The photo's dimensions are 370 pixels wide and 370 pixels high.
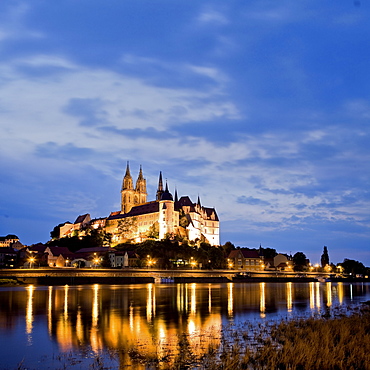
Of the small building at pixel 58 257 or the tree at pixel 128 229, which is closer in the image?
the small building at pixel 58 257

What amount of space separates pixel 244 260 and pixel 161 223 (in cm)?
3011

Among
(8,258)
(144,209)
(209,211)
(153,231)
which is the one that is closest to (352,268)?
(209,211)

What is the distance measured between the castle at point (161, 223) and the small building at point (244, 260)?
14599mm

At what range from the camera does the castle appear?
513 ft

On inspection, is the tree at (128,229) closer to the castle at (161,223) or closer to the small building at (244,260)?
the castle at (161,223)

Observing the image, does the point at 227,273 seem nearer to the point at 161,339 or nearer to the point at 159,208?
the point at 159,208

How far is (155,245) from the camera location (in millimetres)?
133625

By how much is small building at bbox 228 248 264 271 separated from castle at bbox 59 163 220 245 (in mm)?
14599

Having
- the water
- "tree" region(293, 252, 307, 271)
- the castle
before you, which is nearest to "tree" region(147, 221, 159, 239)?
the castle

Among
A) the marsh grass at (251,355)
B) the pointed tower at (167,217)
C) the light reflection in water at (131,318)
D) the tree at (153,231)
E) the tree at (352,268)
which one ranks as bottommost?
the tree at (352,268)

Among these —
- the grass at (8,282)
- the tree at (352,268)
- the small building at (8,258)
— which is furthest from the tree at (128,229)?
the grass at (8,282)

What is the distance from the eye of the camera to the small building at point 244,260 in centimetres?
14775

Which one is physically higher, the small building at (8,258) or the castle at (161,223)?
the castle at (161,223)

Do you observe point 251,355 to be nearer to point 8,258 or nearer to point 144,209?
point 8,258
